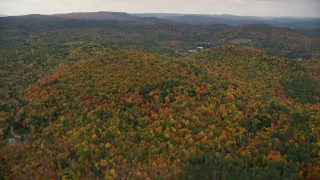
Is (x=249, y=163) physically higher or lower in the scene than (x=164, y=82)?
lower

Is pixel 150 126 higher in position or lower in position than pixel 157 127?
higher

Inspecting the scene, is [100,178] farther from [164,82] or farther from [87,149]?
[164,82]

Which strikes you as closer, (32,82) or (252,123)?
(252,123)

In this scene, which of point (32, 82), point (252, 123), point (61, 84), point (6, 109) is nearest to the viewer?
point (252, 123)

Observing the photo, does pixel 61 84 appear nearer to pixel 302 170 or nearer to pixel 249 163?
pixel 249 163

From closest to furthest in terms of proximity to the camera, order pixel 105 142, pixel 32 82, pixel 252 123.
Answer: pixel 105 142, pixel 252 123, pixel 32 82

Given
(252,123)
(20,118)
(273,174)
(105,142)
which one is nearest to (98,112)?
(105,142)

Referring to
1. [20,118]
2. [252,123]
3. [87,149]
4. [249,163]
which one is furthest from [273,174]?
[20,118]
